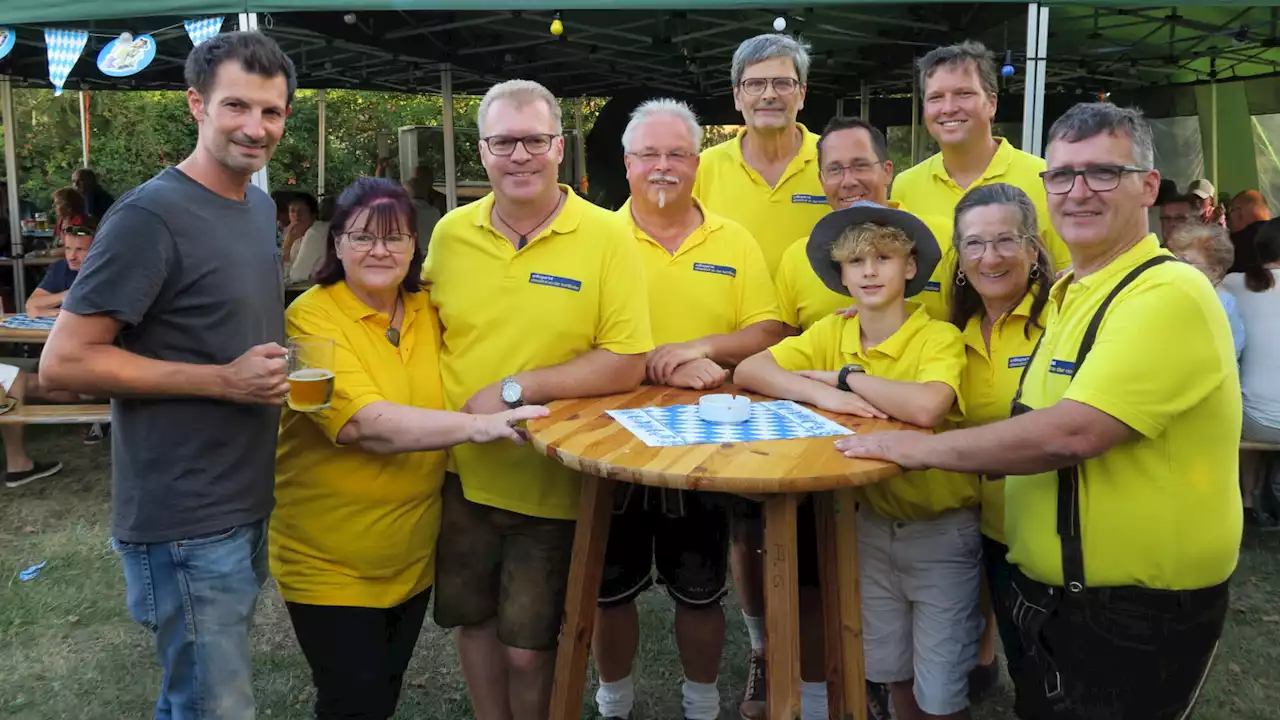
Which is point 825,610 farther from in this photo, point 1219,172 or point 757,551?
point 1219,172

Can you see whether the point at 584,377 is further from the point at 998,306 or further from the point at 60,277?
the point at 60,277

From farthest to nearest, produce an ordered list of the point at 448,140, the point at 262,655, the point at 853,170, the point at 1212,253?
the point at 448,140 < the point at 1212,253 < the point at 262,655 < the point at 853,170

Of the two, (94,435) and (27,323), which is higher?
(27,323)

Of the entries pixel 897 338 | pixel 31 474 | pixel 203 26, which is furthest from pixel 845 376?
pixel 31 474

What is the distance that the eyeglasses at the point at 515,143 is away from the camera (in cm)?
214

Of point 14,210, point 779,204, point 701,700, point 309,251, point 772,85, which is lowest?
point 701,700

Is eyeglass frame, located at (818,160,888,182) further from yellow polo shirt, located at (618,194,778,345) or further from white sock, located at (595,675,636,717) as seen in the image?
white sock, located at (595,675,636,717)

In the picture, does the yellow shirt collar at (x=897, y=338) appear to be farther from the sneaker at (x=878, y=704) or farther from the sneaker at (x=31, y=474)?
the sneaker at (x=31, y=474)

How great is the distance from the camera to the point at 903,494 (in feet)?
7.20

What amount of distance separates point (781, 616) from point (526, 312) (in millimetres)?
932

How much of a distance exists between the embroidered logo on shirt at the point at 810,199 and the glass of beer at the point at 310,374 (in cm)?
172

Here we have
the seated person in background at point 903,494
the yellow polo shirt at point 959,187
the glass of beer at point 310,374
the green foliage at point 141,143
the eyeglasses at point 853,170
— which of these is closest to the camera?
the glass of beer at point 310,374

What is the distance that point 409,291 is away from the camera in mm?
2195

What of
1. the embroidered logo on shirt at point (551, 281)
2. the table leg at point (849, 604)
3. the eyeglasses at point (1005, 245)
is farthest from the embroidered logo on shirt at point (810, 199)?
the table leg at point (849, 604)
